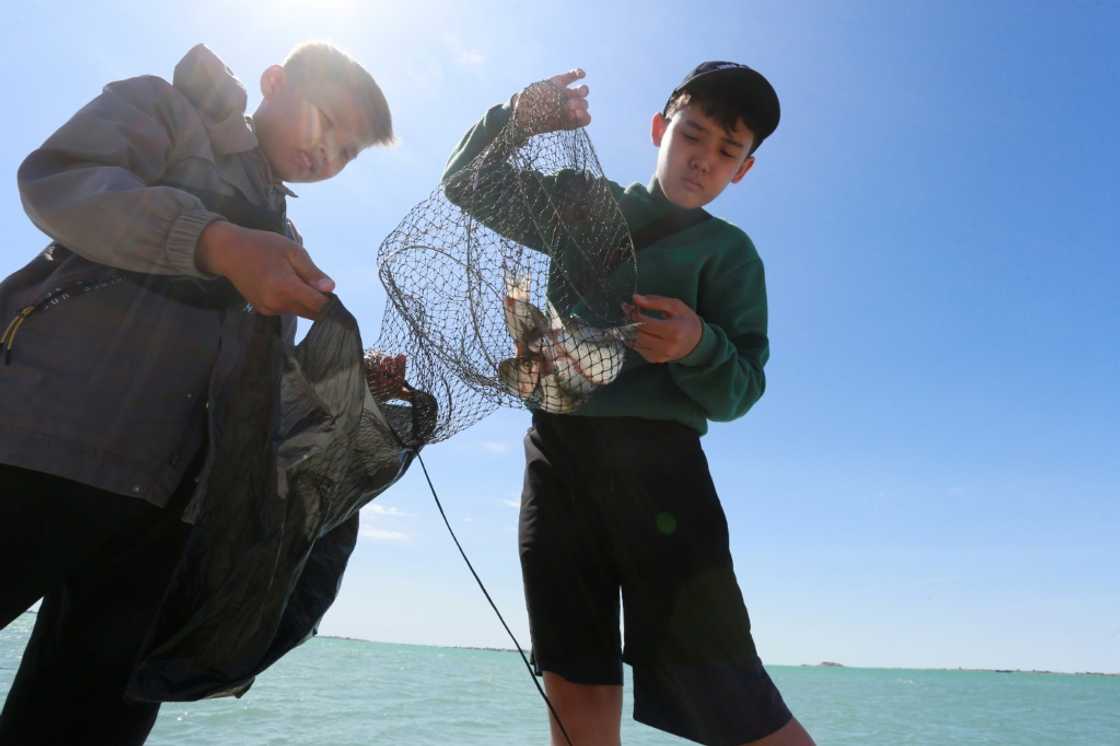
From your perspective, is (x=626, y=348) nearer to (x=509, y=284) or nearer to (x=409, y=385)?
(x=509, y=284)

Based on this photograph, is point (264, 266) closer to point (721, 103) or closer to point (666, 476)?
point (666, 476)

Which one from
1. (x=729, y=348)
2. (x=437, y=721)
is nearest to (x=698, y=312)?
(x=729, y=348)

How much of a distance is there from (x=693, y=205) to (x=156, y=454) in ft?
4.90

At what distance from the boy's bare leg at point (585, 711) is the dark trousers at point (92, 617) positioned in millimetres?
946

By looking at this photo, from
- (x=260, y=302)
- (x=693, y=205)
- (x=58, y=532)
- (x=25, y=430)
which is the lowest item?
(x=58, y=532)

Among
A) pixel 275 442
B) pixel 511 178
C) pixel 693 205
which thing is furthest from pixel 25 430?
pixel 693 205

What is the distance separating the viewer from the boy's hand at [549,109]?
2.05 meters

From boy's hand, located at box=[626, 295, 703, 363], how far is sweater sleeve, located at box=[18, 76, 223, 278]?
3.04ft

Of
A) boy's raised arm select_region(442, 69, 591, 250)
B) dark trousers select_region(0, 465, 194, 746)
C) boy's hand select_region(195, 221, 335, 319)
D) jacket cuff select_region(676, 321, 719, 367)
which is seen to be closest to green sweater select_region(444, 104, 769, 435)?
jacket cuff select_region(676, 321, 719, 367)

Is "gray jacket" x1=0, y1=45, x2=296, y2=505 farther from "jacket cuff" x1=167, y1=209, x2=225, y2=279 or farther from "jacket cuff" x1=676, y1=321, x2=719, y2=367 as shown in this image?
"jacket cuff" x1=676, y1=321, x2=719, y2=367

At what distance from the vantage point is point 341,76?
178cm

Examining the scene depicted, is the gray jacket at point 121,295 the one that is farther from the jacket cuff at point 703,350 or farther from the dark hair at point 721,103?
the dark hair at point 721,103

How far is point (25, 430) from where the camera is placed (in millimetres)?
1305

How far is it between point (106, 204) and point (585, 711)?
1542 mm
